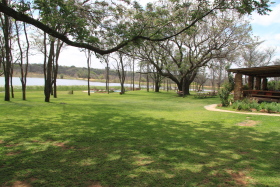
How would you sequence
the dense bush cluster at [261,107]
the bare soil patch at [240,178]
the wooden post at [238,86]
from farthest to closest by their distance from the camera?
1. the wooden post at [238,86]
2. the dense bush cluster at [261,107]
3. the bare soil patch at [240,178]

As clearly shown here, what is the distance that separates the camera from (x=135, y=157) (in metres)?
3.83

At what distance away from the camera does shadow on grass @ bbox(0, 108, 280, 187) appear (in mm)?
2898

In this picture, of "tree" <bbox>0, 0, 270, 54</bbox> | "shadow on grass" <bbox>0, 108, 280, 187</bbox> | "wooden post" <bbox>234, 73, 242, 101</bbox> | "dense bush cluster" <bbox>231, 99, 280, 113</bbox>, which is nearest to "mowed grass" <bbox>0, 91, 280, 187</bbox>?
"shadow on grass" <bbox>0, 108, 280, 187</bbox>


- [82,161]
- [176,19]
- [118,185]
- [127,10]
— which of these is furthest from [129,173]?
[127,10]

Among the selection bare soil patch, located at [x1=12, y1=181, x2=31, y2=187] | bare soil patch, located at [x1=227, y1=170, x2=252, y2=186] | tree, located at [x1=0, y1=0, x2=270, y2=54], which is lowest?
bare soil patch, located at [x1=227, y1=170, x2=252, y2=186]

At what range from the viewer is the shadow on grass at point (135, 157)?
290 cm

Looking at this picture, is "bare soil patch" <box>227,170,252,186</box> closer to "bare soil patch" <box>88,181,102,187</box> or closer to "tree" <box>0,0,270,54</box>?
"bare soil patch" <box>88,181,102,187</box>

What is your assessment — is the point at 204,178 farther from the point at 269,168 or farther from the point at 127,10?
the point at 127,10

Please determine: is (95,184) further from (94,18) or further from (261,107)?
(261,107)

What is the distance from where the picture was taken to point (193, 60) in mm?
24234

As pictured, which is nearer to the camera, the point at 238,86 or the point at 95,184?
the point at 95,184

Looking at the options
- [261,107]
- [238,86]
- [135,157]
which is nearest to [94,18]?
[135,157]

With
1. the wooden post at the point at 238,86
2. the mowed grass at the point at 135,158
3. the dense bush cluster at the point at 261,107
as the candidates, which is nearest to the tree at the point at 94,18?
the mowed grass at the point at 135,158

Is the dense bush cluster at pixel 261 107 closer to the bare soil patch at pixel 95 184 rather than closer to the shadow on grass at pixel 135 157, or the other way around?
the shadow on grass at pixel 135 157
